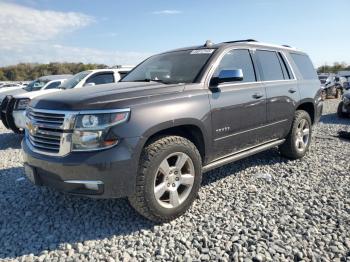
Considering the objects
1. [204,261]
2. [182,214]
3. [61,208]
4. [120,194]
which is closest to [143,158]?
[120,194]

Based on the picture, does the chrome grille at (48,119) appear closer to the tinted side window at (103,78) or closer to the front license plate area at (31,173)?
the front license plate area at (31,173)

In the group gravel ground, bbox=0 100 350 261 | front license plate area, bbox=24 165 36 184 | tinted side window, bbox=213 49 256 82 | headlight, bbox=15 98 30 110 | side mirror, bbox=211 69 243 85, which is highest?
tinted side window, bbox=213 49 256 82

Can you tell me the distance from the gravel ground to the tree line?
166ft

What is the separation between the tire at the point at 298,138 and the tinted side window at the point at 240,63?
136cm

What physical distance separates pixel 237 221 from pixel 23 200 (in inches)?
104

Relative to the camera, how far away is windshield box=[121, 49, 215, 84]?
3926mm

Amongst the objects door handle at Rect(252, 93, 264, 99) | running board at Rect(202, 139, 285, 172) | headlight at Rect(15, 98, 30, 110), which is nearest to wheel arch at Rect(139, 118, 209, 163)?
running board at Rect(202, 139, 285, 172)

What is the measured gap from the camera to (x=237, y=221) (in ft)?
11.0

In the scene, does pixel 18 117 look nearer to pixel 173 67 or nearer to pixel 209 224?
pixel 173 67

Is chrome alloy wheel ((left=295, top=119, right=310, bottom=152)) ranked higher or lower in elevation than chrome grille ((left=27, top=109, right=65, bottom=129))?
lower

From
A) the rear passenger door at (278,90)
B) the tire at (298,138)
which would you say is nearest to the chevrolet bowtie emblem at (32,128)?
the rear passenger door at (278,90)

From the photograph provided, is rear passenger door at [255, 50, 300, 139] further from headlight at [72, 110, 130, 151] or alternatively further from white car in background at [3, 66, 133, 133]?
white car in background at [3, 66, 133, 133]

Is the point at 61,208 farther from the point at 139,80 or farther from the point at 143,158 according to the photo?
the point at 139,80

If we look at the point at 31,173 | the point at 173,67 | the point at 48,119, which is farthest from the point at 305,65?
the point at 31,173
